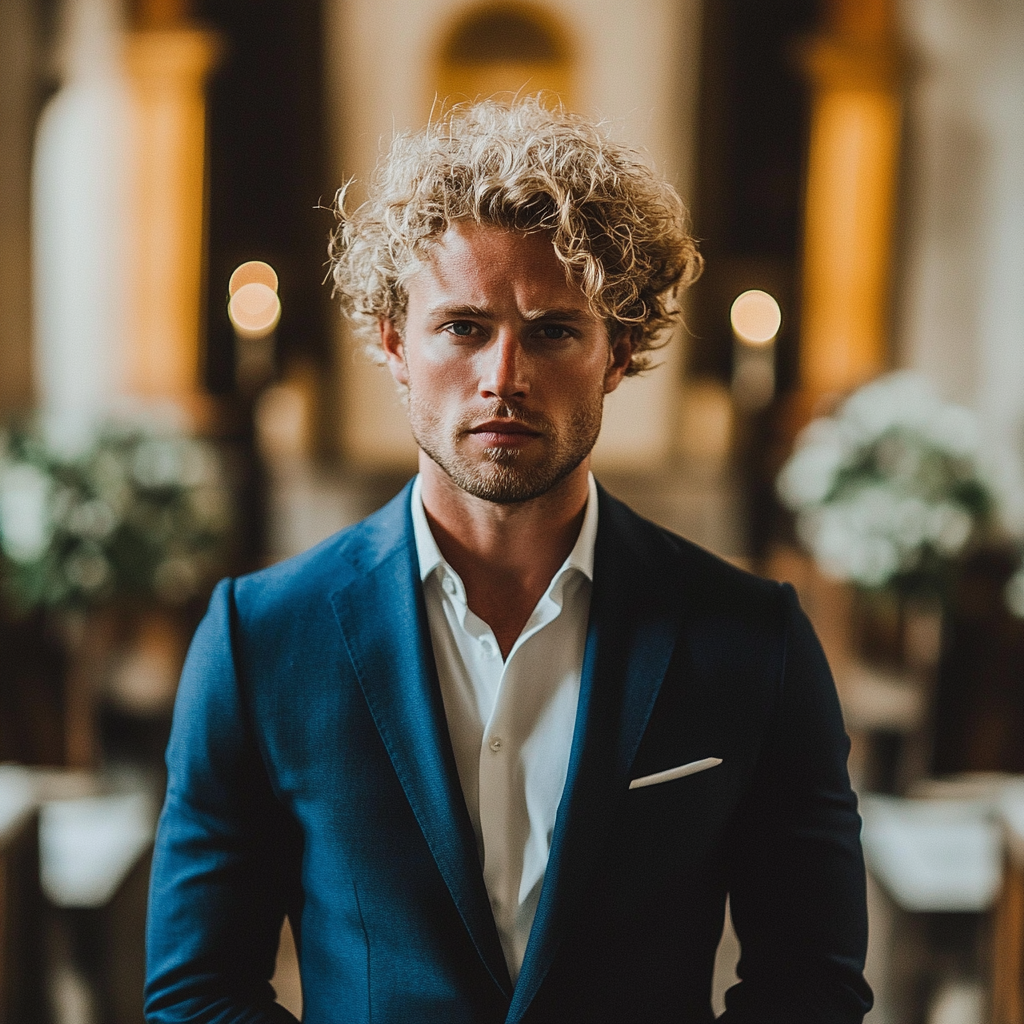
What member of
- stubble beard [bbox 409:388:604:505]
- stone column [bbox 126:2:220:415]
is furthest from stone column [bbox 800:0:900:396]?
stubble beard [bbox 409:388:604:505]

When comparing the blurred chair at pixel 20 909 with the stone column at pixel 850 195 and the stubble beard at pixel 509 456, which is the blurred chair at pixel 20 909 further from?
the stone column at pixel 850 195

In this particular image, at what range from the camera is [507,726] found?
4.45 feet

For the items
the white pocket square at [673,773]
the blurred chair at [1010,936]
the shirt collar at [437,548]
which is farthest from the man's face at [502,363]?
the blurred chair at [1010,936]

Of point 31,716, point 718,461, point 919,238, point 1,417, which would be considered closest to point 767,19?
point 919,238

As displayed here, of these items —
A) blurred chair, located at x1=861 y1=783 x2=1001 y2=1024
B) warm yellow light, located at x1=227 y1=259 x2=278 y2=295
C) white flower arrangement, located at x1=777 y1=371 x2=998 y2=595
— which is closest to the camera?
blurred chair, located at x1=861 y1=783 x2=1001 y2=1024

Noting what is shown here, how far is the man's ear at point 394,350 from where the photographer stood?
148cm

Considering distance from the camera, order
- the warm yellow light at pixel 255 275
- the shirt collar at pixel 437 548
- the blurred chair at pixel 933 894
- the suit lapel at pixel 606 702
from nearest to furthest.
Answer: the suit lapel at pixel 606 702 → the shirt collar at pixel 437 548 → the blurred chair at pixel 933 894 → the warm yellow light at pixel 255 275

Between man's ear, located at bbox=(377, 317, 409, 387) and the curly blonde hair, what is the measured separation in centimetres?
2

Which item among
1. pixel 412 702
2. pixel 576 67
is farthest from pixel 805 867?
pixel 576 67

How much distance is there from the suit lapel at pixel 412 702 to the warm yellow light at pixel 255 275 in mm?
6530

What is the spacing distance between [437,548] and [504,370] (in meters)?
0.27

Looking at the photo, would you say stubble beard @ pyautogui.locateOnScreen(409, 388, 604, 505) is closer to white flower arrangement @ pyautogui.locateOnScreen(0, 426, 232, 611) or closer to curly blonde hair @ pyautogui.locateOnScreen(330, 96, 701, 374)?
curly blonde hair @ pyautogui.locateOnScreen(330, 96, 701, 374)

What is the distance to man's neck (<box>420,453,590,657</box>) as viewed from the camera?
1.41 metres

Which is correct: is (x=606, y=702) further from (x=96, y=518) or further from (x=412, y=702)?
(x=96, y=518)
